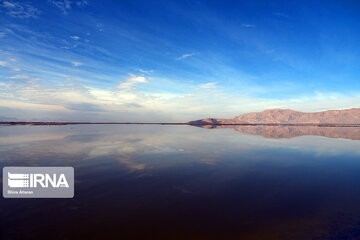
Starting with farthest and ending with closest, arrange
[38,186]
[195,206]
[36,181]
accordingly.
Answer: [36,181]
[38,186]
[195,206]

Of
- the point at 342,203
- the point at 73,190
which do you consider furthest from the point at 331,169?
the point at 73,190

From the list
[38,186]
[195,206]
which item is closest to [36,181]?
[38,186]

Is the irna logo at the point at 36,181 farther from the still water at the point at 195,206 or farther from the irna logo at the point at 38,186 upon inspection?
the still water at the point at 195,206

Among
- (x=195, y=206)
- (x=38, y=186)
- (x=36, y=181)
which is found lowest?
(x=195, y=206)

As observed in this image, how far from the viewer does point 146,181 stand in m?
9.70

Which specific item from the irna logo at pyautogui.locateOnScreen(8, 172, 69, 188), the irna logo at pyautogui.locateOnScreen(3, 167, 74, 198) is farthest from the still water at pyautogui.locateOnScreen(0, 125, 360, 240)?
the irna logo at pyautogui.locateOnScreen(8, 172, 69, 188)

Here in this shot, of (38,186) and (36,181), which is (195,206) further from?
(36,181)

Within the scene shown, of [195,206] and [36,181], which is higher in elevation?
[36,181]

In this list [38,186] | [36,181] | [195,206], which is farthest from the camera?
[36,181]

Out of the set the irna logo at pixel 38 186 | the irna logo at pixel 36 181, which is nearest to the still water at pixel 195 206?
the irna logo at pixel 38 186

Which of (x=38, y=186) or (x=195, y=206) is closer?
(x=195, y=206)

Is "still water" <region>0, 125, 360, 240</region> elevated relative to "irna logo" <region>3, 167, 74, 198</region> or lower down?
lower down

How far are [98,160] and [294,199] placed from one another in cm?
1350

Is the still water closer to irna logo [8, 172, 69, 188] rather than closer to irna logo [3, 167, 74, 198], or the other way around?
irna logo [3, 167, 74, 198]
